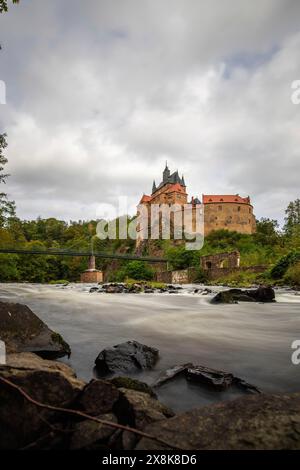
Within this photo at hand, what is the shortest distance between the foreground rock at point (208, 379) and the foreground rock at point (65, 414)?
42.4 inches

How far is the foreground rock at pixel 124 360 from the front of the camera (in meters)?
4.26

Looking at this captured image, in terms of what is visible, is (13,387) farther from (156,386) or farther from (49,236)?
(49,236)

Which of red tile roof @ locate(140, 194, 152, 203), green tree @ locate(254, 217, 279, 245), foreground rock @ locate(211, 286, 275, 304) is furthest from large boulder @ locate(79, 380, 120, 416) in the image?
red tile roof @ locate(140, 194, 152, 203)

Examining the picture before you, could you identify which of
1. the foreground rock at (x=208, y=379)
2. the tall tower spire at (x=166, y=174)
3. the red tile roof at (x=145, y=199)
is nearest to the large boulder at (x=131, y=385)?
the foreground rock at (x=208, y=379)

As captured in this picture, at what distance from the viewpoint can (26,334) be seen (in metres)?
4.70

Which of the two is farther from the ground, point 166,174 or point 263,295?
point 166,174

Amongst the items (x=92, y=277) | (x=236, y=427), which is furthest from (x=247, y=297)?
(x=92, y=277)

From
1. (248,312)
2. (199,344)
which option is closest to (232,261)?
(248,312)

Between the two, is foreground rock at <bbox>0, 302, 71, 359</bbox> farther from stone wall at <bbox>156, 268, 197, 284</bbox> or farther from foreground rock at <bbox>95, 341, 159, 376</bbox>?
stone wall at <bbox>156, 268, 197, 284</bbox>

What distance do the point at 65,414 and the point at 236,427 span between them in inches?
52.3

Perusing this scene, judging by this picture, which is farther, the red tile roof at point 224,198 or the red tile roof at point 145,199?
the red tile roof at point 145,199

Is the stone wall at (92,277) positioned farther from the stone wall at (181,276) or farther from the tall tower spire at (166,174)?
the tall tower spire at (166,174)

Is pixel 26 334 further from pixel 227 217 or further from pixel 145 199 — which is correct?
pixel 145 199

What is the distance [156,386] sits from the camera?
369 centimetres
